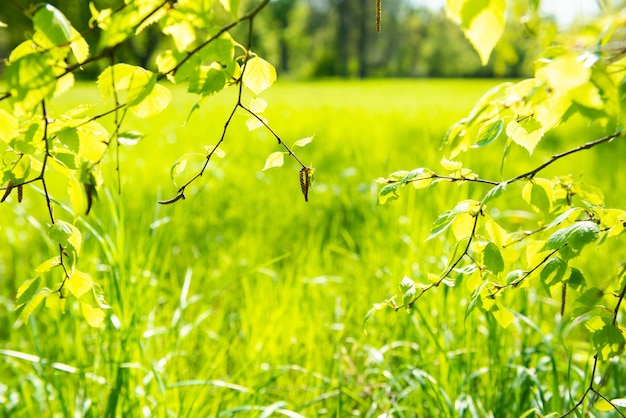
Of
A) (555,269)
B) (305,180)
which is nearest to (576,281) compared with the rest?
(555,269)

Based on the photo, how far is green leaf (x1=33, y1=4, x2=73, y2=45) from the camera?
61cm

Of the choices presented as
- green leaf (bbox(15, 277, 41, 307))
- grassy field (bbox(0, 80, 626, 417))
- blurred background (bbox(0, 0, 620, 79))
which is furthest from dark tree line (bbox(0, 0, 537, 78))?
green leaf (bbox(15, 277, 41, 307))

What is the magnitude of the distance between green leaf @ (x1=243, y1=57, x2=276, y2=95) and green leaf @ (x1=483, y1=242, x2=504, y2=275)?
1.43ft

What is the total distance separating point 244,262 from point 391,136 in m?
3.55

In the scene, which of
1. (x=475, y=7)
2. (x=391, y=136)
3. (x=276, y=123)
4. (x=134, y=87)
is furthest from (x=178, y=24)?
(x=276, y=123)

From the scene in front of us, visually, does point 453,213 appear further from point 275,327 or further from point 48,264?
point 275,327

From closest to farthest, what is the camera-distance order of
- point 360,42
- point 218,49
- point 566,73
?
point 566,73 → point 218,49 → point 360,42

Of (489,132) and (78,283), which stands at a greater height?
(489,132)

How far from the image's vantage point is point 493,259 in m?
0.92

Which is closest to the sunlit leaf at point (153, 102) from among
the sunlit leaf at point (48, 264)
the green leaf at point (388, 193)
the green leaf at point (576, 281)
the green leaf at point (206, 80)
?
the green leaf at point (206, 80)

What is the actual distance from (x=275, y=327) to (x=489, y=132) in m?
1.25

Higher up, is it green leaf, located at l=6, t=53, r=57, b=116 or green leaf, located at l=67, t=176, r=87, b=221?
green leaf, located at l=6, t=53, r=57, b=116

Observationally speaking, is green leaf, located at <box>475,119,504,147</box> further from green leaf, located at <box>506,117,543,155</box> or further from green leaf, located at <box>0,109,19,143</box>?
green leaf, located at <box>0,109,19,143</box>

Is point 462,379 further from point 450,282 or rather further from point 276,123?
point 276,123
